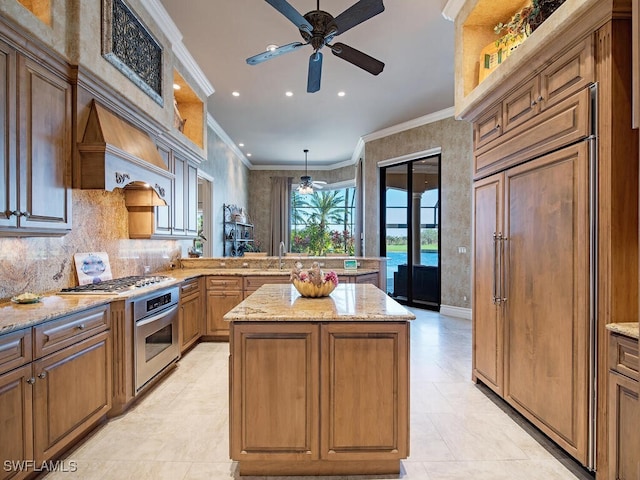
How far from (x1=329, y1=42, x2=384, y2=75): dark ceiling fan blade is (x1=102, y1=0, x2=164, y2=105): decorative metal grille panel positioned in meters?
1.71

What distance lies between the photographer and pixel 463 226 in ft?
19.1

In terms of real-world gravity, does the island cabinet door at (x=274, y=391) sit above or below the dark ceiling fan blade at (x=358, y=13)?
below

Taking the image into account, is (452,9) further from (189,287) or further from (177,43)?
(189,287)

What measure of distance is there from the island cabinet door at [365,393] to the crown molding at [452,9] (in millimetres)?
2954

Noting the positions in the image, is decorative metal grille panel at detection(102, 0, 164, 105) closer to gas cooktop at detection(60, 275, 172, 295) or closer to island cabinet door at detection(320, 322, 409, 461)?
gas cooktop at detection(60, 275, 172, 295)

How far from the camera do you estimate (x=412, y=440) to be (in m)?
2.31

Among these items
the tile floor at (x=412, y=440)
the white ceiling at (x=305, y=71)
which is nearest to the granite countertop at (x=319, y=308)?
the tile floor at (x=412, y=440)

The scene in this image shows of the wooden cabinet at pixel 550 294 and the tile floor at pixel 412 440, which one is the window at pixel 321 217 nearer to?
the tile floor at pixel 412 440

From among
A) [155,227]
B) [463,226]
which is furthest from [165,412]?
[463,226]

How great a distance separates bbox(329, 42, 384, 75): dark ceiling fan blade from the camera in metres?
2.80

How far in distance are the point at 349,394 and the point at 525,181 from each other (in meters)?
1.82

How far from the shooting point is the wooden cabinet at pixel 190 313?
3873 millimetres

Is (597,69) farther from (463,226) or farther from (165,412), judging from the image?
(463,226)

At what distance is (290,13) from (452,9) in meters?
1.71
